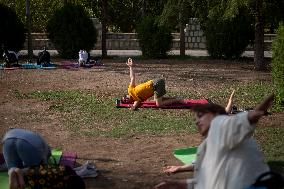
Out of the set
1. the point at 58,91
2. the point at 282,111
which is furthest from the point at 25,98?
the point at 282,111

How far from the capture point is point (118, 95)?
13383 millimetres

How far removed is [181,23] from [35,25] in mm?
17780

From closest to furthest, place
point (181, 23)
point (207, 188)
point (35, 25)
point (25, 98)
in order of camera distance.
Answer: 1. point (207, 188)
2. point (25, 98)
3. point (181, 23)
4. point (35, 25)

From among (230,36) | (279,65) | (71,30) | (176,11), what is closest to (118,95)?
(279,65)

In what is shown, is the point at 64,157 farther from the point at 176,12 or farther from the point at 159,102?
the point at 176,12

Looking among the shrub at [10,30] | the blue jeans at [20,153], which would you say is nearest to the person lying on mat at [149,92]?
the blue jeans at [20,153]

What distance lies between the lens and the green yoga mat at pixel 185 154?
7.29m

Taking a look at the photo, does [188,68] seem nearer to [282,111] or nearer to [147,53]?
[147,53]

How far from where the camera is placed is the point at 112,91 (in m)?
14.1

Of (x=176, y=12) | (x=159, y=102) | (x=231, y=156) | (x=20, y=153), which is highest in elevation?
(x=176, y=12)

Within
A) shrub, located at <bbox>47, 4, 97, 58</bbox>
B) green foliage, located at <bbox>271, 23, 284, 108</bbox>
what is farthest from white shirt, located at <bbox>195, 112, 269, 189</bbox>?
shrub, located at <bbox>47, 4, 97, 58</bbox>

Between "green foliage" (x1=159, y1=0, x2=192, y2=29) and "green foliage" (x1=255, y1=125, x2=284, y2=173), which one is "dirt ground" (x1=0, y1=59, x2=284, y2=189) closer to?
"green foliage" (x1=255, y1=125, x2=284, y2=173)

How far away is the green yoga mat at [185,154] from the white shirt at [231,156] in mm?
3827

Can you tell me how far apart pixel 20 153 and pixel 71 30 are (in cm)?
2059
